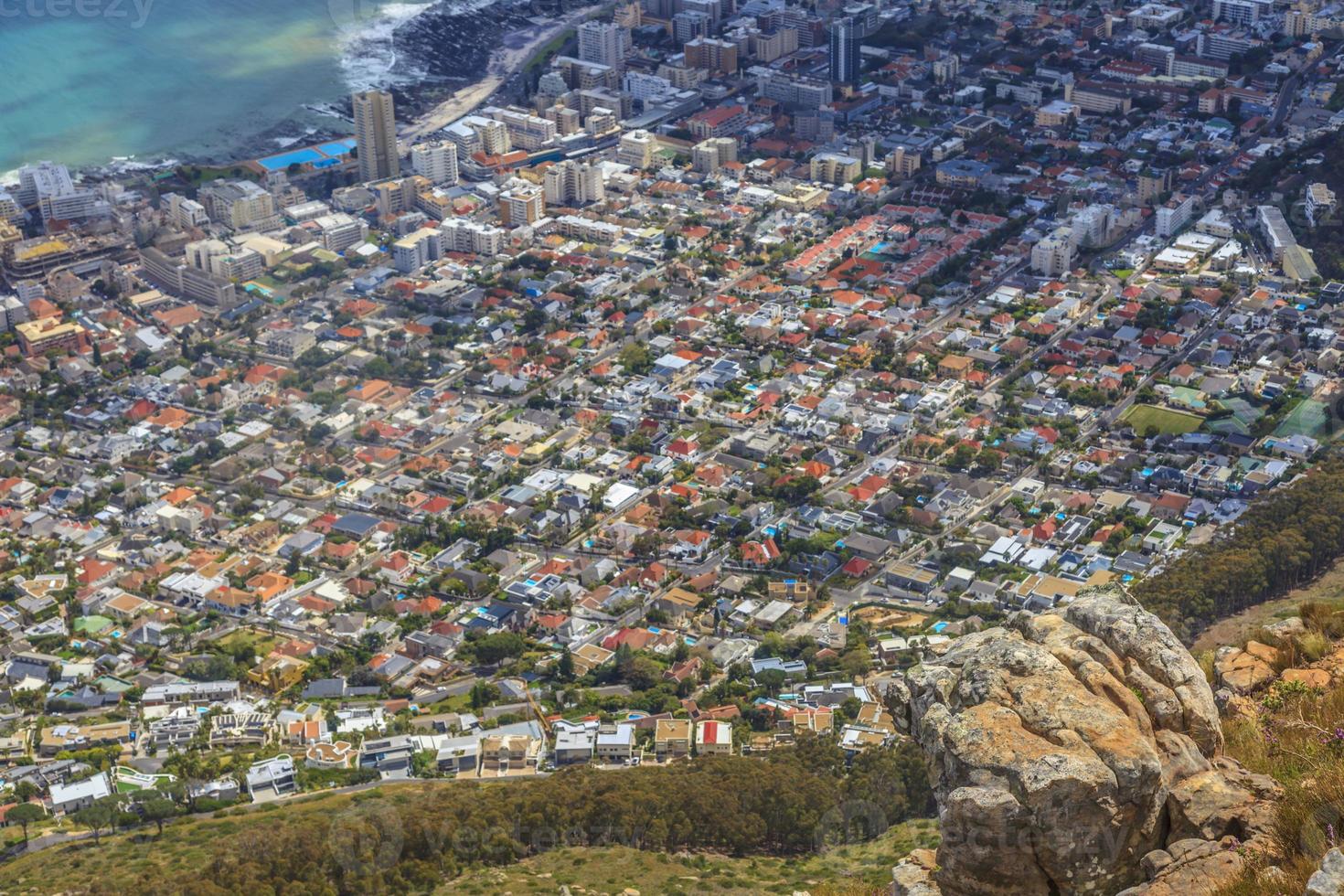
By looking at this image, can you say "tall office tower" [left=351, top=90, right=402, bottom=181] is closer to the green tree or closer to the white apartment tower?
the white apartment tower

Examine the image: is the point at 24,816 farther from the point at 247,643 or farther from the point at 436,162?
the point at 436,162

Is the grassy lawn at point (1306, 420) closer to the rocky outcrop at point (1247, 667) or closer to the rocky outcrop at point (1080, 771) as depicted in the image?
the rocky outcrop at point (1247, 667)

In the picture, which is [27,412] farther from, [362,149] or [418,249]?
[362,149]

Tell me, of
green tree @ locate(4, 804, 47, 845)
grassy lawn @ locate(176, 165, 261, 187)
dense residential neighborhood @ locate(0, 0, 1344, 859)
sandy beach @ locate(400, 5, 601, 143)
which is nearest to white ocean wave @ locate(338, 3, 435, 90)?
sandy beach @ locate(400, 5, 601, 143)

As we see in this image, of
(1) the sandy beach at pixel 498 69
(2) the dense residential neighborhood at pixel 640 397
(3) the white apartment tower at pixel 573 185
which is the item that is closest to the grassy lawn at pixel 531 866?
(2) the dense residential neighborhood at pixel 640 397

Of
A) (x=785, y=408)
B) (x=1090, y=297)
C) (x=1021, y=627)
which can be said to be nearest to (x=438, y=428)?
(x=785, y=408)

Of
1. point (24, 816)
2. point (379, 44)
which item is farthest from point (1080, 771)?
point (379, 44)
